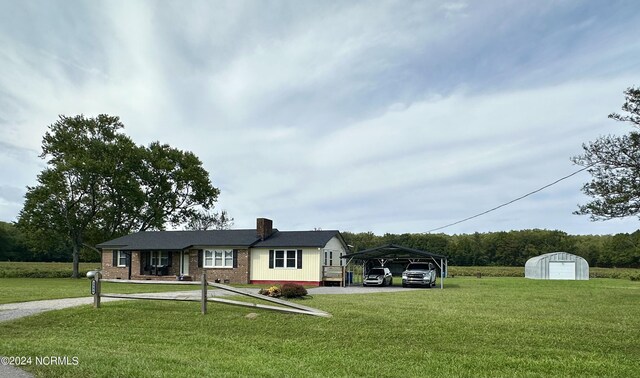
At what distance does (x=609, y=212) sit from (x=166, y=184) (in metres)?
40.6

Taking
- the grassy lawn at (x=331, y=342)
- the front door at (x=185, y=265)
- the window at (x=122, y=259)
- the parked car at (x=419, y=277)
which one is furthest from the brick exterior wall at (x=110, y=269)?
the grassy lawn at (x=331, y=342)

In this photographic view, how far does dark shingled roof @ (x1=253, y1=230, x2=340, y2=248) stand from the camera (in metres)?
33.2

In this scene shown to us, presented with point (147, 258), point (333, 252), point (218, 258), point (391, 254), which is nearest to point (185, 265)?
point (218, 258)

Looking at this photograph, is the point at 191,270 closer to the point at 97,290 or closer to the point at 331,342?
the point at 97,290

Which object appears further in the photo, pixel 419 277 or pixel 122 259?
pixel 122 259

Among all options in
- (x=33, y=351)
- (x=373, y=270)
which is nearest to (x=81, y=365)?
(x=33, y=351)

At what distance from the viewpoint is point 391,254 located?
110 feet

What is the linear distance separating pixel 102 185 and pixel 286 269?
23.2 meters

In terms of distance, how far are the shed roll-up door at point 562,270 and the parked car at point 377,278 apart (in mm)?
28721

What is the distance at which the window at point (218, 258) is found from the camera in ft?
115

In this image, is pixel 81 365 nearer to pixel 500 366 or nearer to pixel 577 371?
pixel 500 366

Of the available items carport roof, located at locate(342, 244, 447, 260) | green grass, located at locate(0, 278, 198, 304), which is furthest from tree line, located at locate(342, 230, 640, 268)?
green grass, located at locate(0, 278, 198, 304)

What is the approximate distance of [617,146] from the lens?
22.1 metres

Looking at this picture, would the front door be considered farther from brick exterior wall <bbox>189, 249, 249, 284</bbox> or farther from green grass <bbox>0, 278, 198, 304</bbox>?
green grass <bbox>0, 278, 198, 304</bbox>
